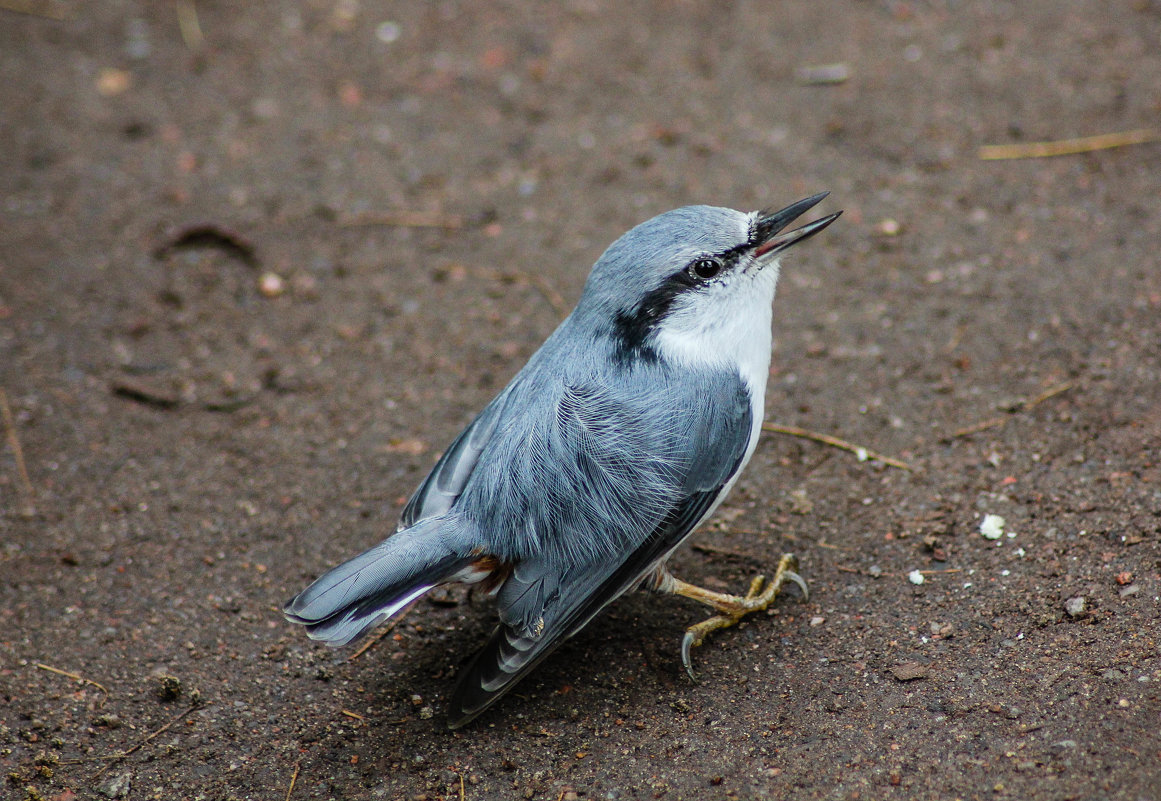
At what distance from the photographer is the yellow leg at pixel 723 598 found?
3.39 m

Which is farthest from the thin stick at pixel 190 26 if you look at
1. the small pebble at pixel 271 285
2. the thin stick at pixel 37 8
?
the small pebble at pixel 271 285

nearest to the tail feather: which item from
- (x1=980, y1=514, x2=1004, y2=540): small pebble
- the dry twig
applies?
(x1=980, y1=514, x2=1004, y2=540): small pebble

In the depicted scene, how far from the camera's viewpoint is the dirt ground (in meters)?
3.05

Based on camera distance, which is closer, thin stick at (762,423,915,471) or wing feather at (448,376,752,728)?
wing feather at (448,376,752,728)

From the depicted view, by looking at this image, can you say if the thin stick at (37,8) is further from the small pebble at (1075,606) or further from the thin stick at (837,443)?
the small pebble at (1075,606)

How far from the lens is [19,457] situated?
427cm

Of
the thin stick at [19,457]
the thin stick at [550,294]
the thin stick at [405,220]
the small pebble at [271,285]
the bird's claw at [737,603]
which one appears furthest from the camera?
the thin stick at [405,220]

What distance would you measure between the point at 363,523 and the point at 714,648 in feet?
4.85

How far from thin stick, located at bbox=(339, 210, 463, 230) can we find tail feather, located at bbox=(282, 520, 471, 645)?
8.87 ft

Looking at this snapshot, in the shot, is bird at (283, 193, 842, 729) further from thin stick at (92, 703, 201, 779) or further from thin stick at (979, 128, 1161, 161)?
thin stick at (979, 128, 1161, 161)

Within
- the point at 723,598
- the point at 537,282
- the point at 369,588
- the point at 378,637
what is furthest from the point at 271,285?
the point at 723,598

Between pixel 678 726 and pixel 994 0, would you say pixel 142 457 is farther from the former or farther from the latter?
pixel 994 0

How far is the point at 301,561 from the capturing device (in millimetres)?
3836

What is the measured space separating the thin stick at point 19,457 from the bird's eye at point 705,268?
110 inches
